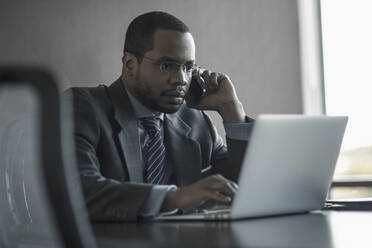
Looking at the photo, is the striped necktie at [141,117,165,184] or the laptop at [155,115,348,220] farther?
the striped necktie at [141,117,165,184]

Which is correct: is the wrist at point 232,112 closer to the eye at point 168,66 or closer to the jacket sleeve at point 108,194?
the eye at point 168,66

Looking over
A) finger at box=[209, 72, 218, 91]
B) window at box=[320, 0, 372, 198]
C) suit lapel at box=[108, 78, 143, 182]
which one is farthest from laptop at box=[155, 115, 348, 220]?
window at box=[320, 0, 372, 198]

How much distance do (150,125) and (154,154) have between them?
0.11m

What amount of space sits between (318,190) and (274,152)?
0.96 feet

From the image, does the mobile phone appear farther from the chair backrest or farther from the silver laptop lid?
the chair backrest

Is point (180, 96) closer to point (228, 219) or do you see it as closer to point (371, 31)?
point (228, 219)

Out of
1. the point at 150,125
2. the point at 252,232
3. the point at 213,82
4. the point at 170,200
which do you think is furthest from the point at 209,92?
the point at 252,232

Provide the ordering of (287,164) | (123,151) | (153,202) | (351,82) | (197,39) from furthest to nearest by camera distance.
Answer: (197,39)
(351,82)
(123,151)
(153,202)
(287,164)

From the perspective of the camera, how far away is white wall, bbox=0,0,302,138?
15.0ft

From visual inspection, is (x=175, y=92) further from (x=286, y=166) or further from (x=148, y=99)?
(x=286, y=166)

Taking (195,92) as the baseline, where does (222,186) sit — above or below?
below

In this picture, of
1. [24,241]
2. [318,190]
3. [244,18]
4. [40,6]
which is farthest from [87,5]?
[24,241]

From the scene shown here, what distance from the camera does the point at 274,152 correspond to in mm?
1514

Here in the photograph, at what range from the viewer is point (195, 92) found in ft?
8.55
